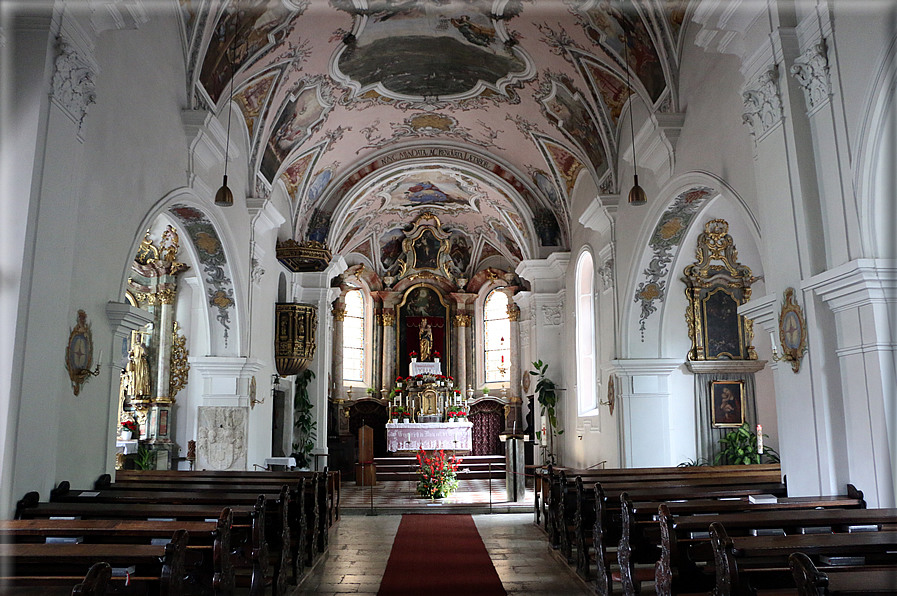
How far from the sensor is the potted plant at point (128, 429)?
1152 cm

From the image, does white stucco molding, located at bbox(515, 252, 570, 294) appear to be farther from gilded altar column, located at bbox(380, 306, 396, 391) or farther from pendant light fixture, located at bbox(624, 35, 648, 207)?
gilded altar column, located at bbox(380, 306, 396, 391)

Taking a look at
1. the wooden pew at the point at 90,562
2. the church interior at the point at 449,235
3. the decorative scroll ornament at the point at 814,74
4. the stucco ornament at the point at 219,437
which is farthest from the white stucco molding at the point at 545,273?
the wooden pew at the point at 90,562

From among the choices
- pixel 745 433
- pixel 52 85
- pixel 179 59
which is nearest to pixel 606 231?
pixel 745 433

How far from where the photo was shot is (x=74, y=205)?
5883 mm

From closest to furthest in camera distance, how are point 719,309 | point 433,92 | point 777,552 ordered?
point 777,552 < point 719,309 < point 433,92

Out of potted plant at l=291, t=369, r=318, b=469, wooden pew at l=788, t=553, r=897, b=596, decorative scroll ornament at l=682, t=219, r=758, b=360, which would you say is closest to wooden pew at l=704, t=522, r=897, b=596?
wooden pew at l=788, t=553, r=897, b=596

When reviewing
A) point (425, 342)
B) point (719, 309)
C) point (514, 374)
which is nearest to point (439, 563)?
point (719, 309)

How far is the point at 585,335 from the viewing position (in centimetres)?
1462

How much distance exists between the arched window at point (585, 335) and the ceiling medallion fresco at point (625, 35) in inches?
187

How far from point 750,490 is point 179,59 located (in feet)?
26.7

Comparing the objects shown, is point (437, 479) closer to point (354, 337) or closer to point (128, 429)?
point (128, 429)

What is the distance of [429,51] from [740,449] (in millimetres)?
8498

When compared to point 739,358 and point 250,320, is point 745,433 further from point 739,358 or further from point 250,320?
point 250,320

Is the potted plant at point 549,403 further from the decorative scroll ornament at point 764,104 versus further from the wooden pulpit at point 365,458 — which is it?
the decorative scroll ornament at point 764,104
